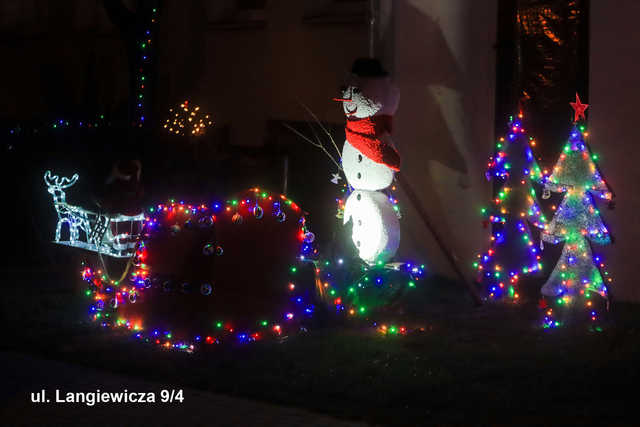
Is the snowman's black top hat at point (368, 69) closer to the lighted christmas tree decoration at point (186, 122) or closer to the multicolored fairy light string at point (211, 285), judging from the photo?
the multicolored fairy light string at point (211, 285)

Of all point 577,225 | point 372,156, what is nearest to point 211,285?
point 372,156

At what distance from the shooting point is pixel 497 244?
10.0 meters

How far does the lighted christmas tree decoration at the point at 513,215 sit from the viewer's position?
32.3 ft

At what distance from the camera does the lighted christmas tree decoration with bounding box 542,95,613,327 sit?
890cm

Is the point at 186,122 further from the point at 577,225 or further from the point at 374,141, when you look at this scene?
the point at 577,225

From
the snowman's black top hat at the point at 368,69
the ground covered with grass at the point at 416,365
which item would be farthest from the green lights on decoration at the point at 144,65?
the snowman's black top hat at the point at 368,69

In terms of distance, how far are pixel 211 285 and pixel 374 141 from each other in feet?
8.27

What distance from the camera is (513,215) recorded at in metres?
9.94

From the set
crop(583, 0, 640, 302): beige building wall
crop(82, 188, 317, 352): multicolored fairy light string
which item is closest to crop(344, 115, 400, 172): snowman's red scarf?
crop(82, 188, 317, 352): multicolored fairy light string

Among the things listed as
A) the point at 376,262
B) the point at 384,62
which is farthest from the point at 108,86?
the point at 376,262

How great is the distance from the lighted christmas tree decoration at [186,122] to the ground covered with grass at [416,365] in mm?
5635

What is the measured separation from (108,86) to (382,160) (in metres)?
11.9

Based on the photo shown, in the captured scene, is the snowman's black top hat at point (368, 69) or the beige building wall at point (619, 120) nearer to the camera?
the snowman's black top hat at point (368, 69)

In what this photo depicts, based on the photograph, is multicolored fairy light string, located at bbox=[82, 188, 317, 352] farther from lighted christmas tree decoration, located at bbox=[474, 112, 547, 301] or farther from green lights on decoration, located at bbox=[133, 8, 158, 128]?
green lights on decoration, located at bbox=[133, 8, 158, 128]
